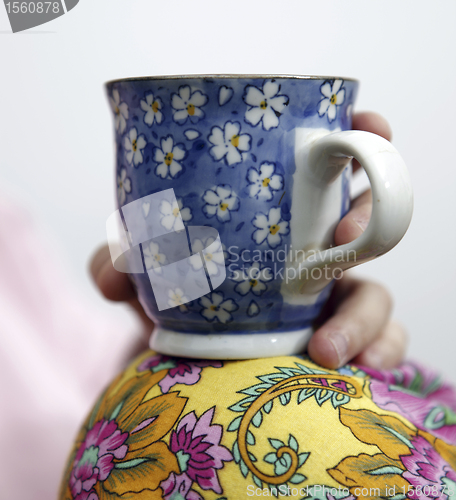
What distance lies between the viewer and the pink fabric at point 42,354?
679 millimetres

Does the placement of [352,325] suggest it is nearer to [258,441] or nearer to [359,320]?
[359,320]

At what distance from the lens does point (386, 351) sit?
0.49 m

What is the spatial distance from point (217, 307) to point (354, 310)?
0.16 metres

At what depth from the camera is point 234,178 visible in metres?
0.31

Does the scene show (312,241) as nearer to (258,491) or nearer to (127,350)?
(258,491)

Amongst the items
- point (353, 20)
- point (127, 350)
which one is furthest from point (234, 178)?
point (127, 350)

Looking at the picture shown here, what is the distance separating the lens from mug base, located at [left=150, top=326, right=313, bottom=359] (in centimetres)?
35

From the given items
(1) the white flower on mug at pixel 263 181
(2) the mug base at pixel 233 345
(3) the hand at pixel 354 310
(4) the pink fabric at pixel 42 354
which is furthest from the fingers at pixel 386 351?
(4) the pink fabric at pixel 42 354

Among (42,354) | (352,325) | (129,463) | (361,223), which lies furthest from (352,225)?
(42,354)

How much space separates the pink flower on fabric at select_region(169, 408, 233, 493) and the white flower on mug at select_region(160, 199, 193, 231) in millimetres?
121

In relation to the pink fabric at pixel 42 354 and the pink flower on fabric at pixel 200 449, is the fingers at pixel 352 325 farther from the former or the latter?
the pink fabric at pixel 42 354

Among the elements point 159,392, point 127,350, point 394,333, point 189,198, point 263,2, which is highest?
point 263,2

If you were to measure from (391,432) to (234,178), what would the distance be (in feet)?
0.63

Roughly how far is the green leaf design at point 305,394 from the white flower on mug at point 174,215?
13cm
